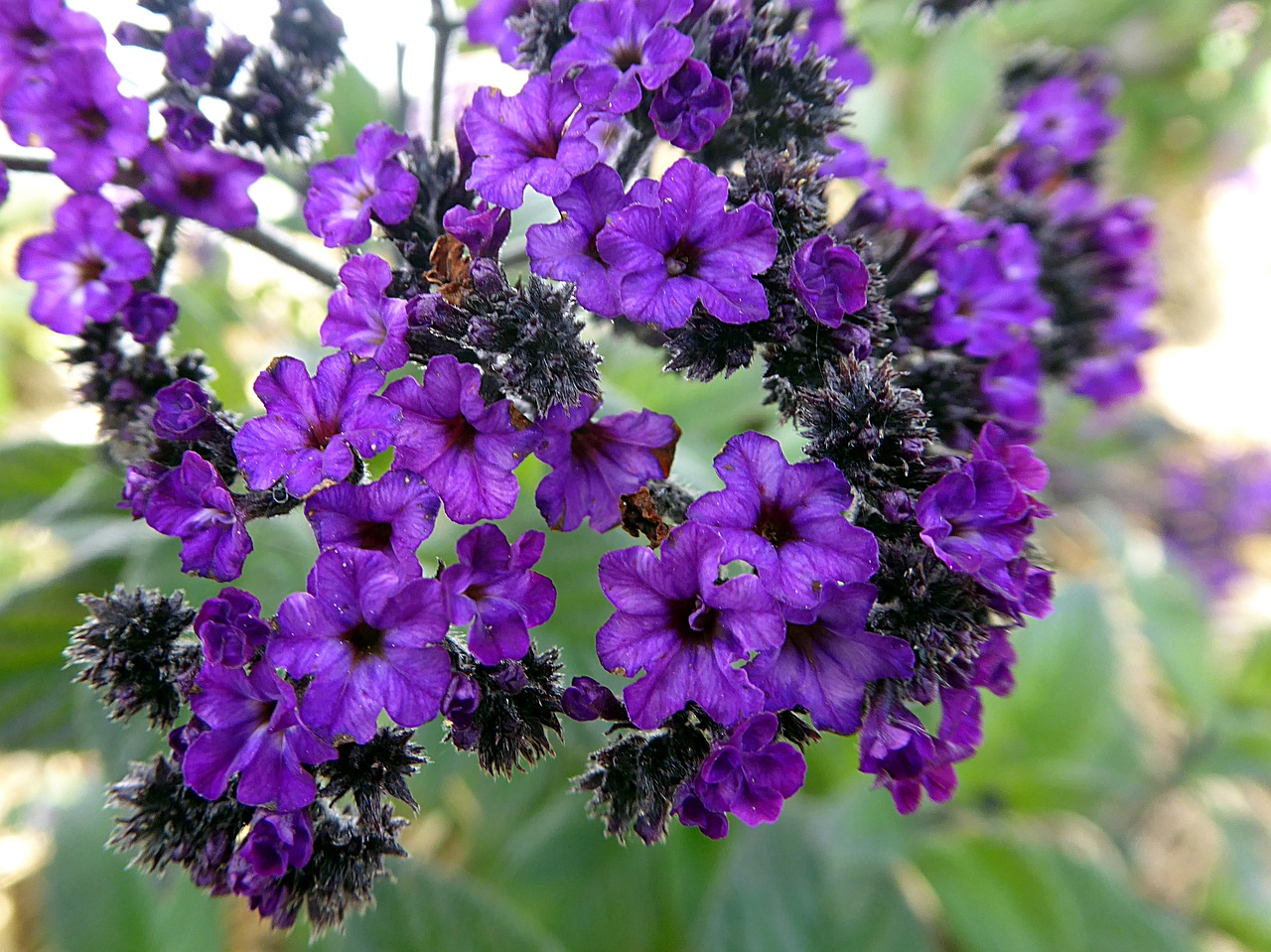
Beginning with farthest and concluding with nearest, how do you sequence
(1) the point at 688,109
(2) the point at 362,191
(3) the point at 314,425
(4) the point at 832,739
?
(4) the point at 832,739
(2) the point at 362,191
(1) the point at 688,109
(3) the point at 314,425

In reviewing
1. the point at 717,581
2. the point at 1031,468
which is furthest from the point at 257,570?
the point at 1031,468

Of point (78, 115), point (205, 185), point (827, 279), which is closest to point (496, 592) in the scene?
point (827, 279)

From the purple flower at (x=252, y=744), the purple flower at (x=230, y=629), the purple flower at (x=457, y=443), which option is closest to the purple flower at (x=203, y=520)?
A: the purple flower at (x=230, y=629)

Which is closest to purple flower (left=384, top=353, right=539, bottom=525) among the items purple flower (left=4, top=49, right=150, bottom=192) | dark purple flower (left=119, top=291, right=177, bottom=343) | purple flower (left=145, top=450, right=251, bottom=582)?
purple flower (left=145, top=450, right=251, bottom=582)

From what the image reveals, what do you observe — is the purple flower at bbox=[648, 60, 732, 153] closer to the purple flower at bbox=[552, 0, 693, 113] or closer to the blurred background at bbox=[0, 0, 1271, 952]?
the purple flower at bbox=[552, 0, 693, 113]

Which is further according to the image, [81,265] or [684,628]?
[81,265]

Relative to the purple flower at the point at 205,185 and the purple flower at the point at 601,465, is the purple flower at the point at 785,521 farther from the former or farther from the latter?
the purple flower at the point at 205,185

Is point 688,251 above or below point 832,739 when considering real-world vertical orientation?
above

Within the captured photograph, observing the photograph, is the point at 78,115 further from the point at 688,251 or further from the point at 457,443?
the point at 688,251
